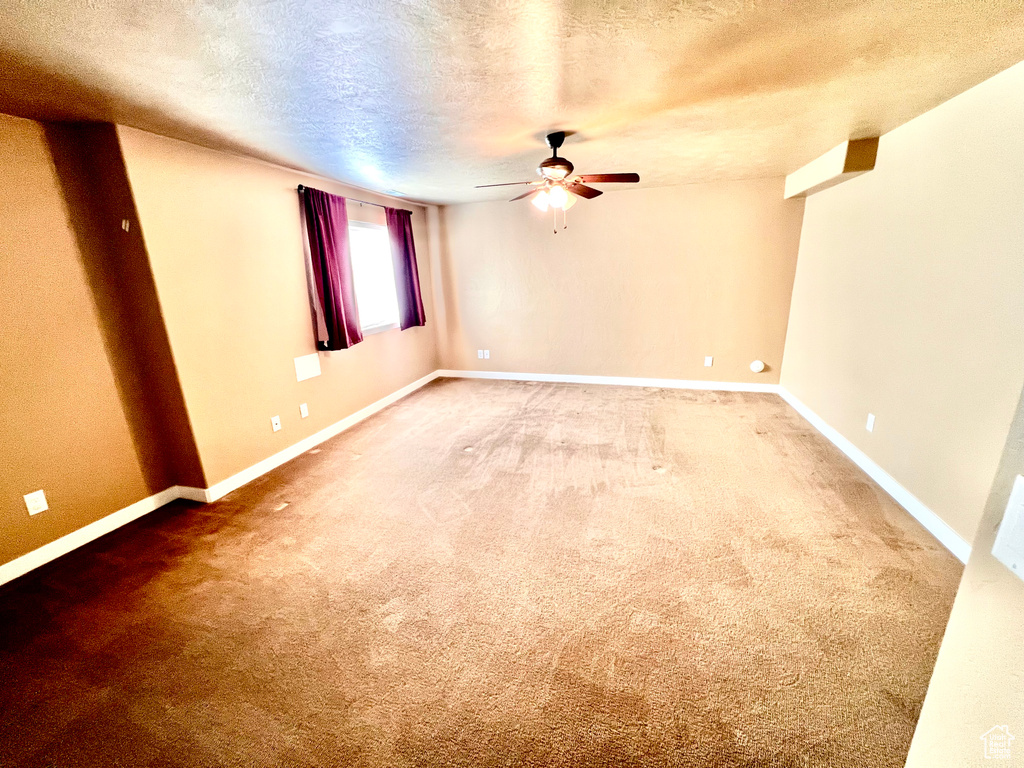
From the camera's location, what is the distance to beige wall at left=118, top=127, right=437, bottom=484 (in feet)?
8.04

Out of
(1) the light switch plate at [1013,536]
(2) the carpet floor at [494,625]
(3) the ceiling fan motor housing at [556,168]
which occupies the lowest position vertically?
(2) the carpet floor at [494,625]

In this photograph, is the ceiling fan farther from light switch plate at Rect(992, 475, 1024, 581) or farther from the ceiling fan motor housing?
light switch plate at Rect(992, 475, 1024, 581)

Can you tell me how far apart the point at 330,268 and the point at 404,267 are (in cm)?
130

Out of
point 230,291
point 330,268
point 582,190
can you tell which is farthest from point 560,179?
point 230,291

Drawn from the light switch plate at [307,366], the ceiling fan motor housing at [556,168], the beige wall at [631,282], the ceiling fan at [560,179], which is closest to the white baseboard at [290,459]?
the light switch plate at [307,366]

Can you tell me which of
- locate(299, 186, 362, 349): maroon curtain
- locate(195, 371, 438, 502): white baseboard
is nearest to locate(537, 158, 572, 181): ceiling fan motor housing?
locate(299, 186, 362, 349): maroon curtain

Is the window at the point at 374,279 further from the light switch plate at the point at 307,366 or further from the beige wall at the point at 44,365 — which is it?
the beige wall at the point at 44,365

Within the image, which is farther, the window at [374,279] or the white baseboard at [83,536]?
the window at [374,279]

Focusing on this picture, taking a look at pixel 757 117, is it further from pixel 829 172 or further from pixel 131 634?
pixel 131 634

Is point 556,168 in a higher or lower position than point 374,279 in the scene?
higher

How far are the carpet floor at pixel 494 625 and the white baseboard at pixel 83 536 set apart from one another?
9 cm

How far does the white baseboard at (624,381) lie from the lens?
485 centimetres

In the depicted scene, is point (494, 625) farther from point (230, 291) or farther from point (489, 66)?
point (230, 291)

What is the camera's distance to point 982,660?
544 mm
